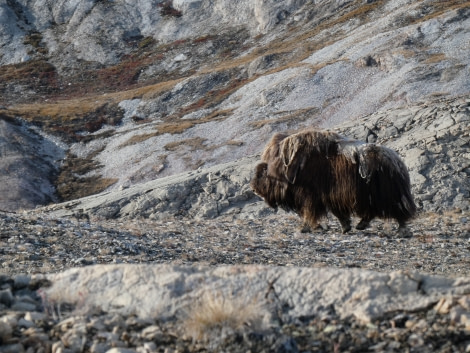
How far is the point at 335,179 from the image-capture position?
31.1 ft

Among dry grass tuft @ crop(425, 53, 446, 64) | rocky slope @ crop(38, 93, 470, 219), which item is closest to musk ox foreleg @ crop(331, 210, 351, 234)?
rocky slope @ crop(38, 93, 470, 219)

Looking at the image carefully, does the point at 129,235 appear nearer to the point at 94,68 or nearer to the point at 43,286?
Result: the point at 43,286

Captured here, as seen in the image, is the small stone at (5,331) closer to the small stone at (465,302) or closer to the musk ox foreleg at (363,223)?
the small stone at (465,302)

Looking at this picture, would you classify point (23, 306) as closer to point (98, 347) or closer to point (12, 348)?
point (12, 348)

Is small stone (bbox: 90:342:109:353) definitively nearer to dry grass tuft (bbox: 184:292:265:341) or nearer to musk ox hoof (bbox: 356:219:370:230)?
dry grass tuft (bbox: 184:292:265:341)

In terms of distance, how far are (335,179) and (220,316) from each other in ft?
20.7

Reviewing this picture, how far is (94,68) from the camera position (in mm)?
72938

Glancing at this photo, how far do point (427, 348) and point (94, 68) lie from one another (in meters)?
74.2

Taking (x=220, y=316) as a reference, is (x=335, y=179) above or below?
below

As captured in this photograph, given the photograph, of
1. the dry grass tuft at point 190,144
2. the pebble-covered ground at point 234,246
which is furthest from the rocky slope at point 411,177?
the dry grass tuft at point 190,144

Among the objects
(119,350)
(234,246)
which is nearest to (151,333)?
(119,350)

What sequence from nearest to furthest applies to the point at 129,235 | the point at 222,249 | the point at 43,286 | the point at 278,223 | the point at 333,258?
the point at 43,286 → the point at 333,258 → the point at 222,249 → the point at 129,235 → the point at 278,223

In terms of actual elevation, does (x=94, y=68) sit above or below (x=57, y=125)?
above

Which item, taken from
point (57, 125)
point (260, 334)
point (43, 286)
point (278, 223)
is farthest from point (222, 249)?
point (57, 125)
